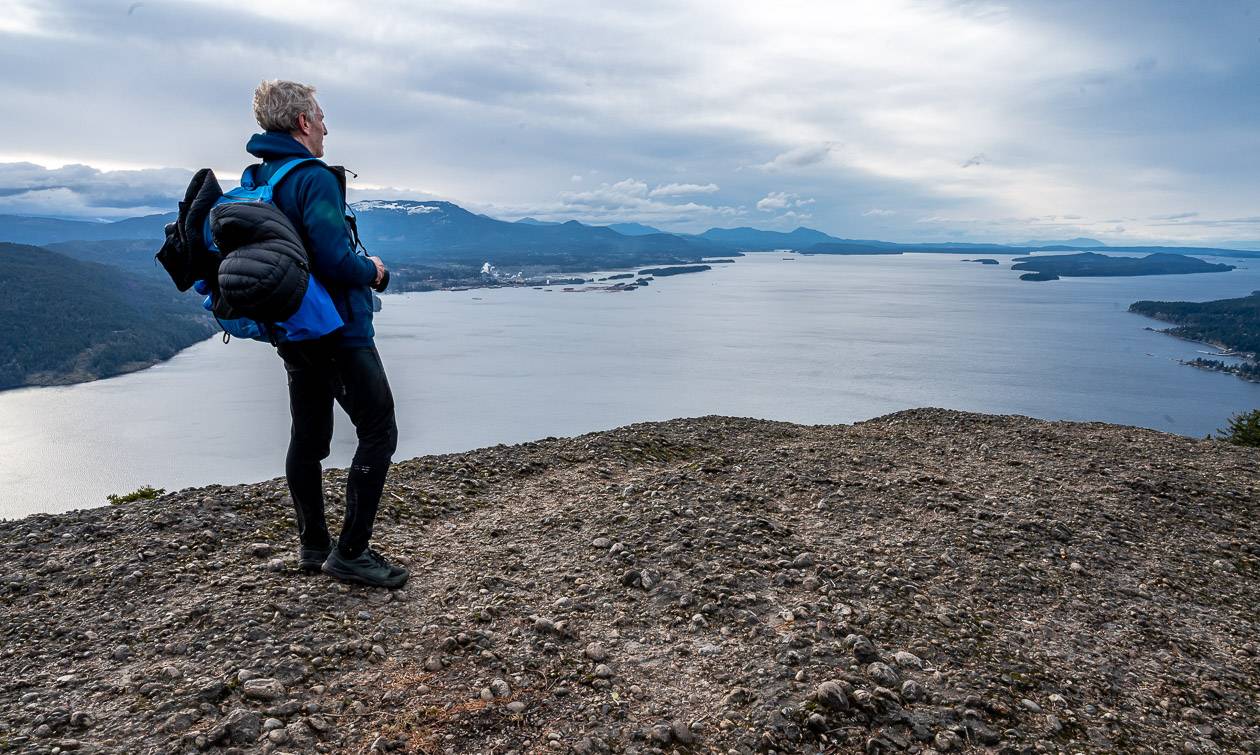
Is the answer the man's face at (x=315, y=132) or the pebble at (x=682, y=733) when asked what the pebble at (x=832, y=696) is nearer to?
the pebble at (x=682, y=733)

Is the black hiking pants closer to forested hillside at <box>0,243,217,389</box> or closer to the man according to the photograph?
the man

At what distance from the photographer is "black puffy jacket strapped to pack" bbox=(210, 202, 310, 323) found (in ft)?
9.98

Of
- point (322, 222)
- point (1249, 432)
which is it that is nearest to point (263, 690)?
point (322, 222)

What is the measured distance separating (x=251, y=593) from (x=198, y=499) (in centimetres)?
210

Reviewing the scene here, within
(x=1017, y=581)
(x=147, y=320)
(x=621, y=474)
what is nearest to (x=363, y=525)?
(x=621, y=474)

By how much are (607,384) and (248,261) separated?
58400 mm

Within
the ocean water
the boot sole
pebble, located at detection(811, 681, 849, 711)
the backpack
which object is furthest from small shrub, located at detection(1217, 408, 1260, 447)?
the ocean water

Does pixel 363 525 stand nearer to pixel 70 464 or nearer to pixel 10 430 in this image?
pixel 70 464

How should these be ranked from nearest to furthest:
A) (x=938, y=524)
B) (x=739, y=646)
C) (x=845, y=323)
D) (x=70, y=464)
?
(x=739, y=646) < (x=938, y=524) < (x=70, y=464) < (x=845, y=323)

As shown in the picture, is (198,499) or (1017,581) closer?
(1017,581)

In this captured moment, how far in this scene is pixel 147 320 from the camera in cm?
10062

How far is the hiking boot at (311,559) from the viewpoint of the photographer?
4.07 m

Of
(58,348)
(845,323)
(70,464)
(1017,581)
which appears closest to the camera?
(1017,581)

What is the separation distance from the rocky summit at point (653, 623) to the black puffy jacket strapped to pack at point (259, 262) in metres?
1.55
